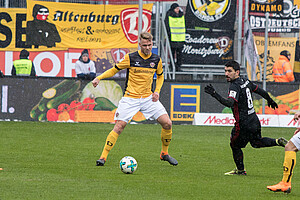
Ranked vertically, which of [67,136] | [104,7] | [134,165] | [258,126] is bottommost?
[67,136]

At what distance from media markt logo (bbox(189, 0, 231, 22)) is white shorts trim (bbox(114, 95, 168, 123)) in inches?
585

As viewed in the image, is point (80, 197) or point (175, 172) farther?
point (175, 172)

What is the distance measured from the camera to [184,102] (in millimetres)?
21219

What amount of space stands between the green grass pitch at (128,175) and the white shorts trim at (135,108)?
2.73 ft

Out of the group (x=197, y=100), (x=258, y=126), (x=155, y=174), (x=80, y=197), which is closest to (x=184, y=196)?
(x=80, y=197)

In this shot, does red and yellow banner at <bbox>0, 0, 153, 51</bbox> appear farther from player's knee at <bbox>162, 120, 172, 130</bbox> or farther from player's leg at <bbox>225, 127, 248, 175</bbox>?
player's leg at <bbox>225, 127, 248, 175</bbox>

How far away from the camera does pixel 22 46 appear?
23.9m

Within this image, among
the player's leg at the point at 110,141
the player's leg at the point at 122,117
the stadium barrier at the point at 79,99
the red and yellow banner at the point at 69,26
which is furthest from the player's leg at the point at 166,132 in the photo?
the red and yellow banner at the point at 69,26

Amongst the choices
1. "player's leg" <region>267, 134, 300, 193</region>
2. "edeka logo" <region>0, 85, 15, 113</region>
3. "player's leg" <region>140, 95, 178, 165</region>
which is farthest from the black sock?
"edeka logo" <region>0, 85, 15, 113</region>

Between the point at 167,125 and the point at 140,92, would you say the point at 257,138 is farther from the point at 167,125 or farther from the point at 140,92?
the point at 140,92

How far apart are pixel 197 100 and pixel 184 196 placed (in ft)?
46.1

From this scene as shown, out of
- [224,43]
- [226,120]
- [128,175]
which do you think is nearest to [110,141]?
[128,175]

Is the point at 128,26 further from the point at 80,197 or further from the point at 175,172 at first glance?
the point at 80,197

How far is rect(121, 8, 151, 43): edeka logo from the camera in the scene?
2353 cm
